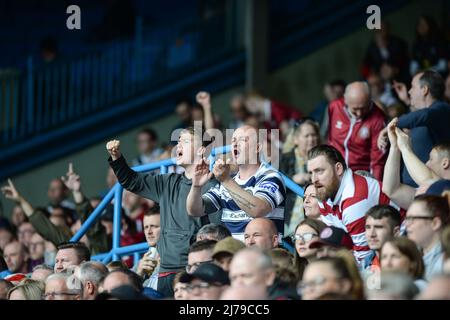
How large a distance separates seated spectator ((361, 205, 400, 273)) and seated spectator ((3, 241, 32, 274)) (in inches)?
198

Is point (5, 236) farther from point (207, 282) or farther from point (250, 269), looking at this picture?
point (250, 269)

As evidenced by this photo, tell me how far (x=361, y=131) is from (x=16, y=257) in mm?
3806

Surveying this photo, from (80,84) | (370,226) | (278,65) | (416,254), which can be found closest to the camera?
(416,254)

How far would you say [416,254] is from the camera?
7.70 metres

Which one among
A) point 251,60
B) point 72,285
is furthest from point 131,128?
point 72,285

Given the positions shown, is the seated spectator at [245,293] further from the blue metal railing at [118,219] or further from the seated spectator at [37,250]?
the seated spectator at [37,250]

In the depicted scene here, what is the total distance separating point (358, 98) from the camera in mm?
11367

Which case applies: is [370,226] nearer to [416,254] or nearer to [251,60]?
[416,254]

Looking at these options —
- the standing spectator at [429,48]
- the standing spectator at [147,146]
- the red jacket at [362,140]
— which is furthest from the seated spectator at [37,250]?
the standing spectator at [429,48]

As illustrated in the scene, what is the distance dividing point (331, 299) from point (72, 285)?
2480 millimetres

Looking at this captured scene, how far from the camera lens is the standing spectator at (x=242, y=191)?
30.1 feet

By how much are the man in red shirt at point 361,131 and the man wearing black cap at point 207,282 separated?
11.5ft

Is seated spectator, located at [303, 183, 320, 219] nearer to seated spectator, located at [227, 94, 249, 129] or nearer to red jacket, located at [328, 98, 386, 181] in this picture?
red jacket, located at [328, 98, 386, 181]

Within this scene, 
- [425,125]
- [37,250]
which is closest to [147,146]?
[37,250]
